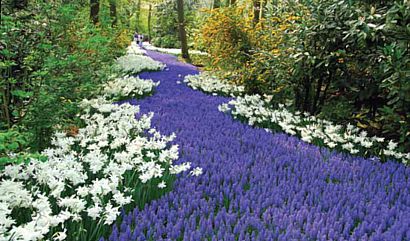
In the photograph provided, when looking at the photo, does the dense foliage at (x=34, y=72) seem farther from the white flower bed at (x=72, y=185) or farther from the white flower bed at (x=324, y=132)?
the white flower bed at (x=324, y=132)

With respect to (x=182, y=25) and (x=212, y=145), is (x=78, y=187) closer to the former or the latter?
(x=212, y=145)

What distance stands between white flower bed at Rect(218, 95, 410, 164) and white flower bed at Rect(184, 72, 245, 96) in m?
2.22

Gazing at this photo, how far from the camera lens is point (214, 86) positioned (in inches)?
354

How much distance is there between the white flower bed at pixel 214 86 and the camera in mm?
8680

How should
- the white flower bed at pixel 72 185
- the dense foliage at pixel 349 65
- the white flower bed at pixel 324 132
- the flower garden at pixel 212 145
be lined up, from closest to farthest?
the white flower bed at pixel 72 185
the flower garden at pixel 212 145
the white flower bed at pixel 324 132
the dense foliage at pixel 349 65

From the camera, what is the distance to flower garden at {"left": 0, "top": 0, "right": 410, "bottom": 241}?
7.79 ft

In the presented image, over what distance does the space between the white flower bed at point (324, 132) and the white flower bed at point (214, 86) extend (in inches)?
87.5

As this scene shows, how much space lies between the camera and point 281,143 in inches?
181

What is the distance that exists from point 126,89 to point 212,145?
308 centimetres

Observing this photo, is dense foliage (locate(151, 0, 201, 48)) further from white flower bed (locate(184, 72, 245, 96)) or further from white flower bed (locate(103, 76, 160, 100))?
white flower bed (locate(103, 76, 160, 100))

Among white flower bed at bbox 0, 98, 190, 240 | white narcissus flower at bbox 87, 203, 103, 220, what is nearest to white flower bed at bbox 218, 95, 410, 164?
white flower bed at bbox 0, 98, 190, 240

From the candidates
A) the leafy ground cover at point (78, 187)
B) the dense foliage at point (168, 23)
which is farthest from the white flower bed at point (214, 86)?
the dense foliage at point (168, 23)

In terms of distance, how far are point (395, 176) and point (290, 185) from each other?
1055mm

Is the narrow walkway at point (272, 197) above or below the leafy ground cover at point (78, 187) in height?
below
